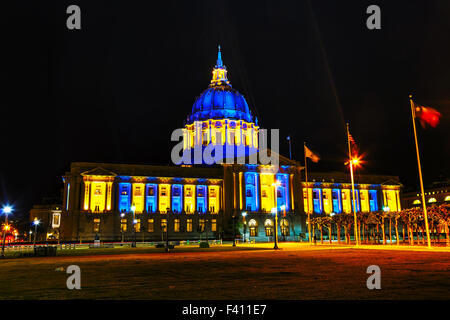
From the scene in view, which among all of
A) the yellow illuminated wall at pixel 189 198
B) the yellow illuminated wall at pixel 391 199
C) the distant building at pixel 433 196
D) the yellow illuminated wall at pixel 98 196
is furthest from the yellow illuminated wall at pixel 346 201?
the yellow illuminated wall at pixel 98 196

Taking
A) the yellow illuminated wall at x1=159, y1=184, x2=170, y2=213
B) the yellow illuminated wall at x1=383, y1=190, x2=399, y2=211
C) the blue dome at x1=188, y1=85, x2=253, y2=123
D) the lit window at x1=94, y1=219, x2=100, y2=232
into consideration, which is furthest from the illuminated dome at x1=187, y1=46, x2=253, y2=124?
the yellow illuminated wall at x1=383, y1=190, x2=399, y2=211

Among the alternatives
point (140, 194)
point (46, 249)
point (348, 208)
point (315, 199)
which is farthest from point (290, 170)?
point (46, 249)

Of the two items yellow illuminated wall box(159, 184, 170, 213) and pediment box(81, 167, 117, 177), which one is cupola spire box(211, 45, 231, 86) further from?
pediment box(81, 167, 117, 177)

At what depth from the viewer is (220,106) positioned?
111 metres

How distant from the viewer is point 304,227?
9031cm

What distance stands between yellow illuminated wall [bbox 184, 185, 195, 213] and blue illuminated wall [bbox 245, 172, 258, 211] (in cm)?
1290

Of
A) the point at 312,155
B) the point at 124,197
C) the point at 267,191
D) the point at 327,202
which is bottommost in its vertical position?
the point at 327,202

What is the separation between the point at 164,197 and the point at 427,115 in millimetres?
67821

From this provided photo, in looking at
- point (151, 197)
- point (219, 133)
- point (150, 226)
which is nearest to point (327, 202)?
point (219, 133)

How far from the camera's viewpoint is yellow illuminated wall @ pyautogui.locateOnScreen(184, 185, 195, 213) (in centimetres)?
9194

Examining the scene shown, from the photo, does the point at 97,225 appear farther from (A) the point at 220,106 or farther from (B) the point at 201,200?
(A) the point at 220,106
